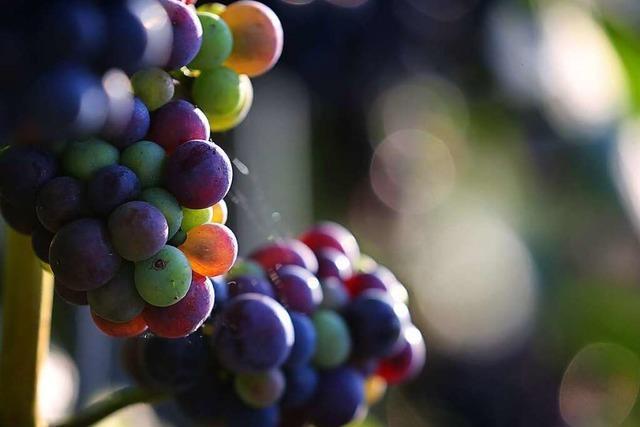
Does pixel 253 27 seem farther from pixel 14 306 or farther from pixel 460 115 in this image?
pixel 460 115

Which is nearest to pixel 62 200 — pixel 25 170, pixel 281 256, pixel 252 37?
pixel 25 170

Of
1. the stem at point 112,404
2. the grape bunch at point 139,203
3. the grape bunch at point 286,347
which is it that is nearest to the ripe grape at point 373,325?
the grape bunch at point 286,347

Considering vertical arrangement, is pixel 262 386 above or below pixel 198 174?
below

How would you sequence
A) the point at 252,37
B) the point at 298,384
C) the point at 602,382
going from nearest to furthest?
the point at 252,37, the point at 298,384, the point at 602,382

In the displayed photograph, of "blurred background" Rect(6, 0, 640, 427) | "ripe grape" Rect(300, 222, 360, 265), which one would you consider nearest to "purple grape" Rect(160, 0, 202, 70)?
"ripe grape" Rect(300, 222, 360, 265)

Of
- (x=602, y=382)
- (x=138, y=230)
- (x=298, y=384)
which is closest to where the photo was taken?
(x=138, y=230)

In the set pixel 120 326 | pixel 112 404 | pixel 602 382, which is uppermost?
pixel 120 326

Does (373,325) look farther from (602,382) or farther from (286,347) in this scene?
(602,382)

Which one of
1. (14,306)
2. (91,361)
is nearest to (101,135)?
(14,306)
